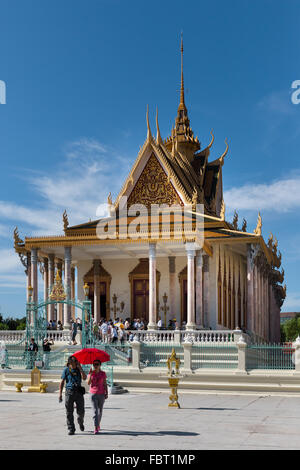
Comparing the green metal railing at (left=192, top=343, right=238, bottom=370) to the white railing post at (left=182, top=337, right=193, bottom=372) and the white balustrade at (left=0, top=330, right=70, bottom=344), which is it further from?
the white balustrade at (left=0, top=330, right=70, bottom=344)

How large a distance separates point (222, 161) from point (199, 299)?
16373 mm

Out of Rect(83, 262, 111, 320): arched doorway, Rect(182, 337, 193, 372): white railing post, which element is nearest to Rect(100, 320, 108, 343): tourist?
Rect(182, 337, 193, 372): white railing post

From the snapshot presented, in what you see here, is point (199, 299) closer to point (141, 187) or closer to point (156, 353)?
point (156, 353)

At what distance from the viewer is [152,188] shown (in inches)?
1483

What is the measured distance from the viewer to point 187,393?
2348cm

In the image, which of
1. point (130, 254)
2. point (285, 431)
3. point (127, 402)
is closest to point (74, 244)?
point (130, 254)

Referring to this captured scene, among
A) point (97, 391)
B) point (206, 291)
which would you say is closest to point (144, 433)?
point (97, 391)

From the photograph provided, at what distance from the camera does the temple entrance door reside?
1438 inches

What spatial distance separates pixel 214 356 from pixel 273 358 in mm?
2615

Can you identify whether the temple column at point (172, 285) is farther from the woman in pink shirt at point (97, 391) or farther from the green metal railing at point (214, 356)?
the woman in pink shirt at point (97, 391)

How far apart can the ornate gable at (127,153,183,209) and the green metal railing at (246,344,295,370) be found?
13.4m

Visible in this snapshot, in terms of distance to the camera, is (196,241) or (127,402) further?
(196,241)

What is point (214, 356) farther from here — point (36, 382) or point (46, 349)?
point (36, 382)

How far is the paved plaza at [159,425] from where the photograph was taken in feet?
35.4
